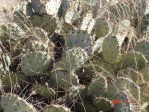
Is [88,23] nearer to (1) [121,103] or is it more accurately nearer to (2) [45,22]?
(2) [45,22]

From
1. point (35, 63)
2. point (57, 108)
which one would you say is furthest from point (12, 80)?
point (57, 108)

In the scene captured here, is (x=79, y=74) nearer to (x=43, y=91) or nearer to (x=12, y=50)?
(x=43, y=91)

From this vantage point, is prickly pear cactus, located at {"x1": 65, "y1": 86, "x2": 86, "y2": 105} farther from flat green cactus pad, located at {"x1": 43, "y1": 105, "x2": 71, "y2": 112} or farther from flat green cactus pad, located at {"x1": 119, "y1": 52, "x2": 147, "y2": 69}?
flat green cactus pad, located at {"x1": 119, "y1": 52, "x2": 147, "y2": 69}

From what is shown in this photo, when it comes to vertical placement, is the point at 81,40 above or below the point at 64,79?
above

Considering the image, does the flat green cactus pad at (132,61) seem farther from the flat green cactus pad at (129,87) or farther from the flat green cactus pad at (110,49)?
the flat green cactus pad at (129,87)

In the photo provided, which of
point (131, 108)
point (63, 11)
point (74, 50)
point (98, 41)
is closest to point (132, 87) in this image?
point (131, 108)
